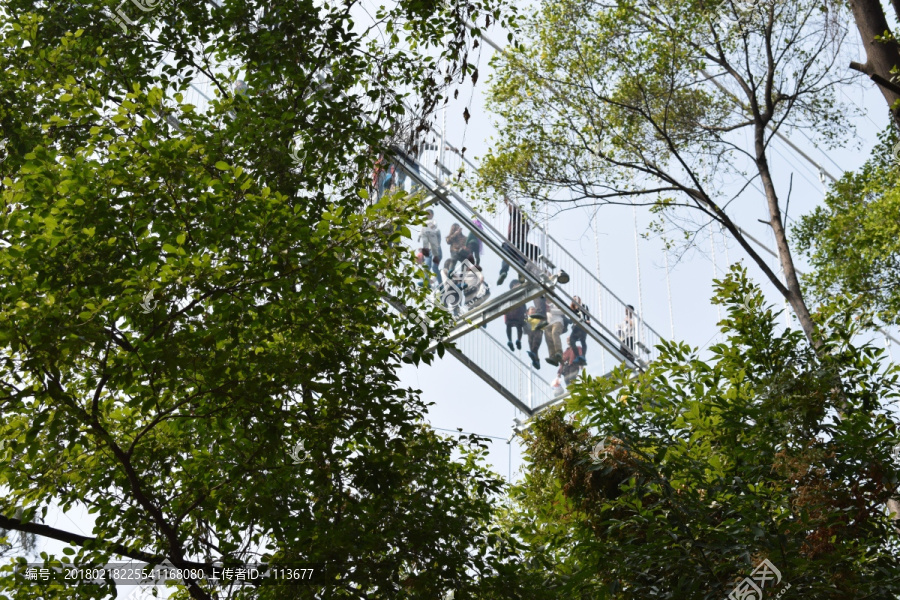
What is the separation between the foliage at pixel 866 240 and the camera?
35.2 feet

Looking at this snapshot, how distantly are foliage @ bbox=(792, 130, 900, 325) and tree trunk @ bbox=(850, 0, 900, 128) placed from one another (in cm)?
379

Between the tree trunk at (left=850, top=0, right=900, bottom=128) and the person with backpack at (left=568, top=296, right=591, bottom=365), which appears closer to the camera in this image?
the tree trunk at (left=850, top=0, right=900, bottom=128)

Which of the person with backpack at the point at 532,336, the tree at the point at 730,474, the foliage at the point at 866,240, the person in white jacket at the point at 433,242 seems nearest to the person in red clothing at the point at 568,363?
the person with backpack at the point at 532,336

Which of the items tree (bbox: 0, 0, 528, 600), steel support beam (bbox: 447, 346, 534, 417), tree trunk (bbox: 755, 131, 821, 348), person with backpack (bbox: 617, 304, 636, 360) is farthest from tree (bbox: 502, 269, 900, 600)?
person with backpack (bbox: 617, 304, 636, 360)

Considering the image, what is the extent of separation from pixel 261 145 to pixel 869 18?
421 centimetres

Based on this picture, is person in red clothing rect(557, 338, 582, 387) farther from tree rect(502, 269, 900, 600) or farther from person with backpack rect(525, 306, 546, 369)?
tree rect(502, 269, 900, 600)

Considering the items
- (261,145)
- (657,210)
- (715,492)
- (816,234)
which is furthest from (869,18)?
(816,234)

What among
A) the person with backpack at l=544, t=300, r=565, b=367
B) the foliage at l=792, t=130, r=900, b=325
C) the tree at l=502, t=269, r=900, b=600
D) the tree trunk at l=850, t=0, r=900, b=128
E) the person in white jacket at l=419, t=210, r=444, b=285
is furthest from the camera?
the person with backpack at l=544, t=300, r=565, b=367

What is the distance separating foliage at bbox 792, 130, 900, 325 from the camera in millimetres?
10734

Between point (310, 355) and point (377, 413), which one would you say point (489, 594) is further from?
point (310, 355)

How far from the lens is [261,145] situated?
683 cm

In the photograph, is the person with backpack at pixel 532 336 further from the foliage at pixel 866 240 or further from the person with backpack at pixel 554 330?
the foliage at pixel 866 240

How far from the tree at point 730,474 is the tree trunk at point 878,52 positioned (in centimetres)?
144

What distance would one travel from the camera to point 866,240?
1118cm
